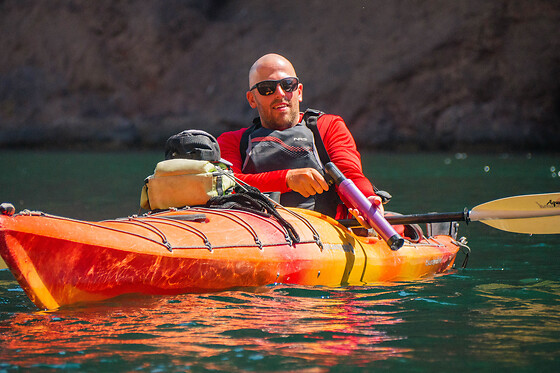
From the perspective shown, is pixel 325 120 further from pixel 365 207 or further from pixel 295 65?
pixel 295 65

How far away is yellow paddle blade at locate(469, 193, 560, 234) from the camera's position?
523cm

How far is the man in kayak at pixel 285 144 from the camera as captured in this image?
5.25 meters

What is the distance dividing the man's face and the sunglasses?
0.8 inches

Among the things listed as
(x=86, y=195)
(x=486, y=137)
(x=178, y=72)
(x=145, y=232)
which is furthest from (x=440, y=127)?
(x=145, y=232)

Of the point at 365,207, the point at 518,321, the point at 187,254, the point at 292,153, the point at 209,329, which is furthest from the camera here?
the point at 292,153

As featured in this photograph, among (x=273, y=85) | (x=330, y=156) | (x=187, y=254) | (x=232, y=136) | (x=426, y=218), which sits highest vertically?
(x=273, y=85)

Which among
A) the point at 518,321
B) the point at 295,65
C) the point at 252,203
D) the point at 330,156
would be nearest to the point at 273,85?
the point at 330,156

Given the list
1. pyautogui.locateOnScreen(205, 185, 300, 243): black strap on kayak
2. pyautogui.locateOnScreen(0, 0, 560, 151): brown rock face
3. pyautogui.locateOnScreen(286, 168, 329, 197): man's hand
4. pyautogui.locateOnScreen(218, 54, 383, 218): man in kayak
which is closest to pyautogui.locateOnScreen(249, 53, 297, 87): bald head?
pyautogui.locateOnScreen(218, 54, 383, 218): man in kayak

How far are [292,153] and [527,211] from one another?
1614mm

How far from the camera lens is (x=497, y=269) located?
577 cm

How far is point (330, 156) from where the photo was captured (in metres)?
5.39

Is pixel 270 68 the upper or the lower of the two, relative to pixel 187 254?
upper

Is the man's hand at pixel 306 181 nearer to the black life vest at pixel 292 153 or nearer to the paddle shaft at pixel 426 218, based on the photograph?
the black life vest at pixel 292 153

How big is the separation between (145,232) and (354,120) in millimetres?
22584
